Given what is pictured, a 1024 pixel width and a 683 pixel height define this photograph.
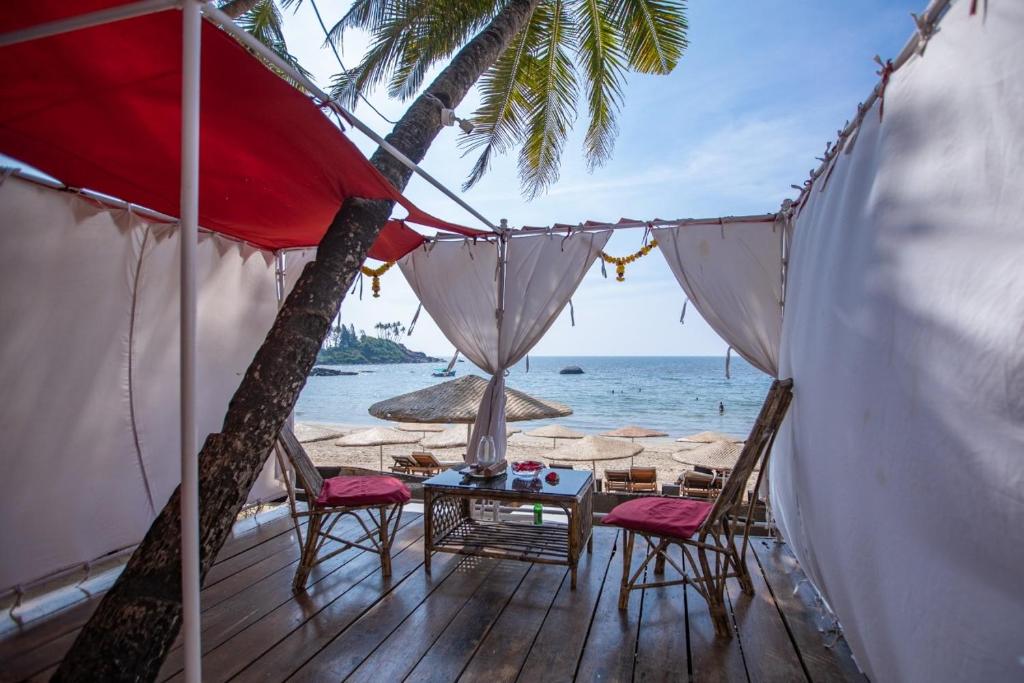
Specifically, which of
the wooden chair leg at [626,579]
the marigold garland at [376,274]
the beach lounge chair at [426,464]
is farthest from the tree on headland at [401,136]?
the beach lounge chair at [426,464]

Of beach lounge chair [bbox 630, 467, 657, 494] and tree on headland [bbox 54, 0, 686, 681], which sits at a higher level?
tree on headland [bbox 54, 0, 686, 681]

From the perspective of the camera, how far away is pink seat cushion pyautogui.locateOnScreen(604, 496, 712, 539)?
248 cm

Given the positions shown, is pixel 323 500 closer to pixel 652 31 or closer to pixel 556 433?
pixel 652 31

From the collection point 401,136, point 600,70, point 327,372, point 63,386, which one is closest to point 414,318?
point 401,136

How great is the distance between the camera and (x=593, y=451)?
7535 millimetres

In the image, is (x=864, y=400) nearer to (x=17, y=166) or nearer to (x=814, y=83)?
(x=17, y=166)

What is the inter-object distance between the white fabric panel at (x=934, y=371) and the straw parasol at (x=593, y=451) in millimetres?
5036

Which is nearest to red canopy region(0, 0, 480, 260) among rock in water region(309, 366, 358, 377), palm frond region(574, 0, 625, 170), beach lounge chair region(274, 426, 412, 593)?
beach lounge chair region(274, 426, 412, 593)

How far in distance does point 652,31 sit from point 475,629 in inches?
197

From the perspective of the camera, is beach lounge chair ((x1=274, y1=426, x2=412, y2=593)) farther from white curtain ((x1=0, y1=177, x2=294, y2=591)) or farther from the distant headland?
the distant headland

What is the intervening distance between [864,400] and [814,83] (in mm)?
5744

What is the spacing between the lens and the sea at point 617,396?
2228 cm

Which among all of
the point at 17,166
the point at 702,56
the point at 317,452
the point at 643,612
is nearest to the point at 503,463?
the point at 643,612

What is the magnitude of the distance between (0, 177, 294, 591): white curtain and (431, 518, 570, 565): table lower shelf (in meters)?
1.86
